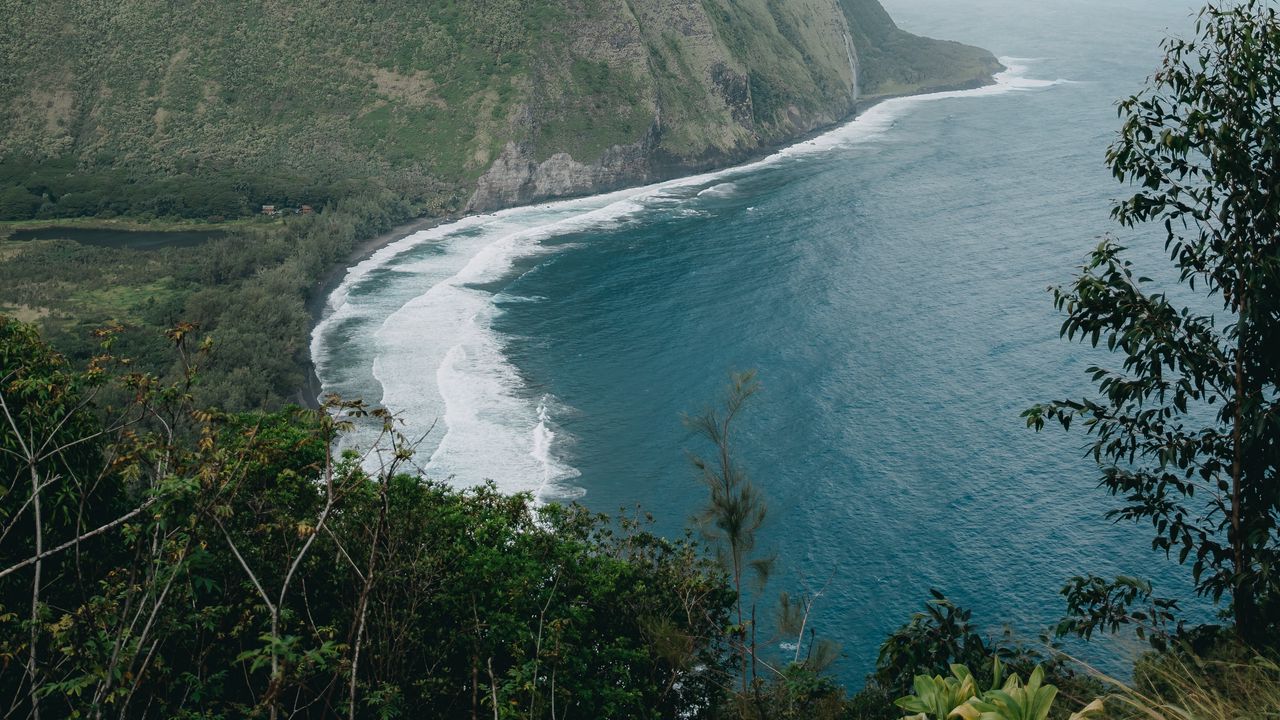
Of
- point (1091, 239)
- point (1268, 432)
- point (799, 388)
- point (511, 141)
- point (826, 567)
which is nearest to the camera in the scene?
point (1268, 432)

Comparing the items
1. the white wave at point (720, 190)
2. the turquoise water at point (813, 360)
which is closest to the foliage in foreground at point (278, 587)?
the turquoise water at point (813, 360)

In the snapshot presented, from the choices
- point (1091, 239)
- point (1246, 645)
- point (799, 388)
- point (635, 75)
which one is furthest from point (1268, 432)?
point (635, 75)

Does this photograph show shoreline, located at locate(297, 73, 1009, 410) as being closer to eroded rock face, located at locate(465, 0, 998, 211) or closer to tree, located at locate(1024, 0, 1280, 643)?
eroded rock face, located at locate(465, 0, 998, 211)

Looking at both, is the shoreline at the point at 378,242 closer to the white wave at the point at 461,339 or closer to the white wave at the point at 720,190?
the white wave at the point at 461,339

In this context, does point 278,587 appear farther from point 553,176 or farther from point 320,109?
point 320,109

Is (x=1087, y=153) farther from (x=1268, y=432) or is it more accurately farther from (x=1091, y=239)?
(x=1268, y=432)

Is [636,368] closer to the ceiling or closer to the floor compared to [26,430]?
closer to the floor
